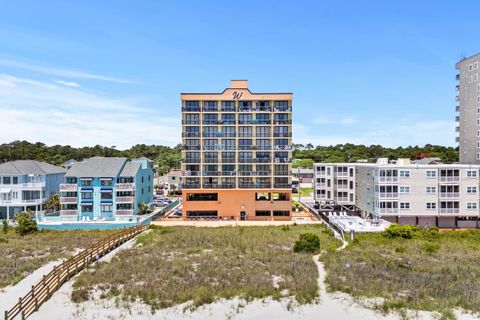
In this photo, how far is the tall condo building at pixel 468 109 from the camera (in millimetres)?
63438

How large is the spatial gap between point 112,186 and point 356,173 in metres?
38.6

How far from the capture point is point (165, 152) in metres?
154

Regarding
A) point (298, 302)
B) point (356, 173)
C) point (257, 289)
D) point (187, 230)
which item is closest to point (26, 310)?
point (257, 289)

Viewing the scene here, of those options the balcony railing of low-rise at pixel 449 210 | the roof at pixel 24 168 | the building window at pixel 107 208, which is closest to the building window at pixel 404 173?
the balcony railing of low-rise at pixel 449 210

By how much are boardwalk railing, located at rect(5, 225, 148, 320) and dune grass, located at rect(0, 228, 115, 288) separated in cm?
298

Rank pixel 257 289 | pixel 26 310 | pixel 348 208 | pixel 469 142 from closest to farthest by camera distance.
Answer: pixel 26 310, pixel 257 289, pixel 348 208, pixel 469 142

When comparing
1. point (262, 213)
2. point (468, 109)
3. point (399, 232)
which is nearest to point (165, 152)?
point (262, 213)

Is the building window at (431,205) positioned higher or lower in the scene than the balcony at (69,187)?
lower

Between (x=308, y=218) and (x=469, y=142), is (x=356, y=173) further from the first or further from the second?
(x=469, y=142)

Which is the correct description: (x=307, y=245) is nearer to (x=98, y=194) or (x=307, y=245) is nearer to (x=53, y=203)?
(x=98, y=194)

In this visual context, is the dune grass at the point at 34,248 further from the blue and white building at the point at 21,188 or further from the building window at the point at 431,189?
the building window at the point at 431,189

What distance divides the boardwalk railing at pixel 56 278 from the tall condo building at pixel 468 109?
61.8 meters

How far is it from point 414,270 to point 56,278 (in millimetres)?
27976

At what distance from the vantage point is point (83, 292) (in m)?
24.5
